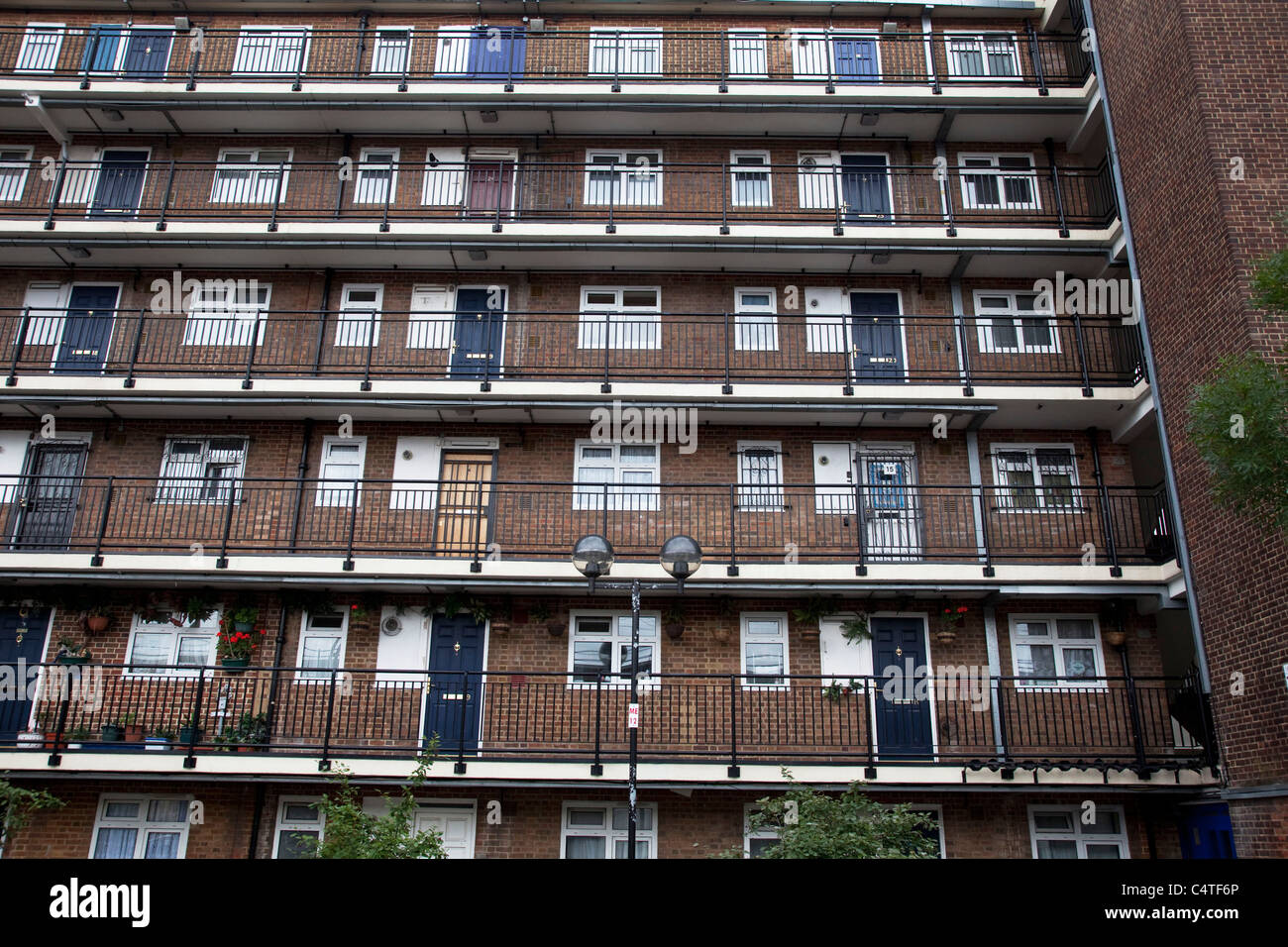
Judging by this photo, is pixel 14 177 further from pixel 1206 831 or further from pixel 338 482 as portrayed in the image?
pixel 1206 831

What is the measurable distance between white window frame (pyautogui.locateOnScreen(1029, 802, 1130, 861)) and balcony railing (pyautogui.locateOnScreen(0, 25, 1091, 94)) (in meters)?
12.9

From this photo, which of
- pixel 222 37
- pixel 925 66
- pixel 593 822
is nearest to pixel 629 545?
pixel 593 822

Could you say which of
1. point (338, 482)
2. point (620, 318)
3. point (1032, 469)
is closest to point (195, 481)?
point (338, 482)

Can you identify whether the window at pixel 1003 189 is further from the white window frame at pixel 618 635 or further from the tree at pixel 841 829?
the tree at pixel 841 829

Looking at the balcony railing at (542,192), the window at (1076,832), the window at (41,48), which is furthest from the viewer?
the window at (41,48)

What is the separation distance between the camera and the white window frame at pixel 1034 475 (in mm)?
15148

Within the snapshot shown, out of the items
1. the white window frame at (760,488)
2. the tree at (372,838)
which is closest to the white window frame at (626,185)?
the white window frame at (760,488)

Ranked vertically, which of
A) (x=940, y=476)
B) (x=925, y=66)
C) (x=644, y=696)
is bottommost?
(x=644, y=696)

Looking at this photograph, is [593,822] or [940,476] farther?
[940,476]

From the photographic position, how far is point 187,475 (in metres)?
16.0

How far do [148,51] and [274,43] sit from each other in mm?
2664

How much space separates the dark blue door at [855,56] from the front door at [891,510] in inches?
313
